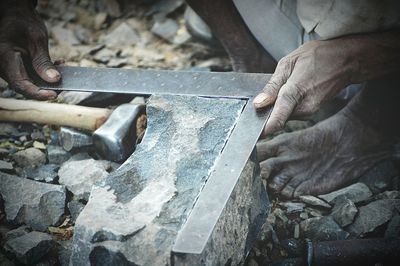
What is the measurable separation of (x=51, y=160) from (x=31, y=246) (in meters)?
0.72

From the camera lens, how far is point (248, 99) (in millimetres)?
1771

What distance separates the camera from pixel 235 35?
103 inches

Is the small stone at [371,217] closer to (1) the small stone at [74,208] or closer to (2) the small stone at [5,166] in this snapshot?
(1) the small stone at [74,208]

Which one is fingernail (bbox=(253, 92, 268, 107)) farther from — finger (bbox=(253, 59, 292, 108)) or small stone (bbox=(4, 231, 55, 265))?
small stone (bbox=(4, 231, 55, 265))

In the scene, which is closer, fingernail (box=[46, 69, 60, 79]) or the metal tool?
the metal tool

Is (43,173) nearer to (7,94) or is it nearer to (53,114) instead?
(53,114)

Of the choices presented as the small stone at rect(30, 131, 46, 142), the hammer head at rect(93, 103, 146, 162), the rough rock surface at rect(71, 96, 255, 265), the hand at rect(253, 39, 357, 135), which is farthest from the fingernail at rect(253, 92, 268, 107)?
the small stone at rect(30, 131, 46, 142)

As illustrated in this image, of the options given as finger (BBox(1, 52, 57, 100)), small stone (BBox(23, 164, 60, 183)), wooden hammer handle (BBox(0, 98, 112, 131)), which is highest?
finger (BBox(1, 52, 57, 100))

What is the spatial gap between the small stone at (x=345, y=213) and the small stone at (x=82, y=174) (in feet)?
3.57

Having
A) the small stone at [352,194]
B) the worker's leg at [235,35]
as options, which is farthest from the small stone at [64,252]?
the worker's leg at [235,35]

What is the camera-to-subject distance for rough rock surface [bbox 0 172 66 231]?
1766 mm

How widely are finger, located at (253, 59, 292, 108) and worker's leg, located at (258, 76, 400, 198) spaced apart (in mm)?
512

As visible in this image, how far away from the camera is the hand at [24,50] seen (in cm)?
205

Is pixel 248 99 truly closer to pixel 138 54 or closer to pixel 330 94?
pixel 330 94
